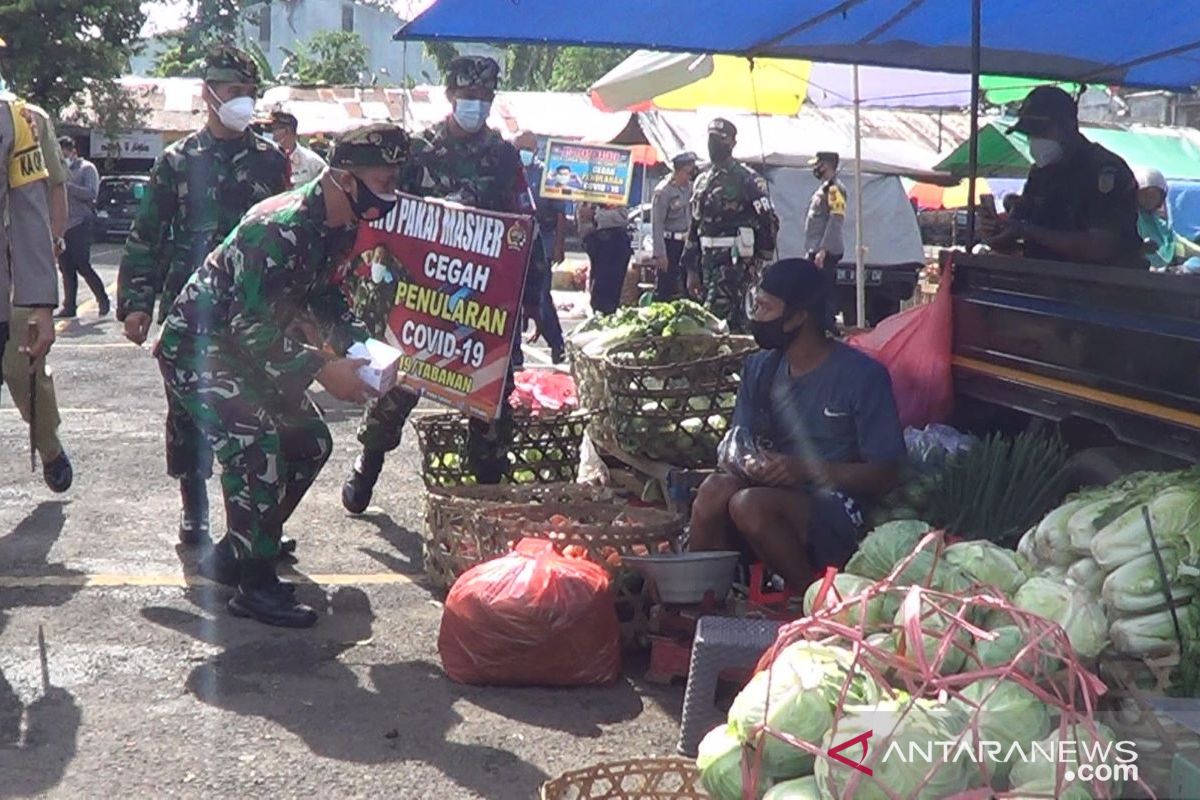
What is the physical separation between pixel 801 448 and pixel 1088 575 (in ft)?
5.51

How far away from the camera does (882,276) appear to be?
1873 cm

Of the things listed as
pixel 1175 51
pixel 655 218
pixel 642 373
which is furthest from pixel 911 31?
pixel 655 218

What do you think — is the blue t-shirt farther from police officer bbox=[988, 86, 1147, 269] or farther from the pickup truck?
police officer bbox=[988, 86, 1147, 269]

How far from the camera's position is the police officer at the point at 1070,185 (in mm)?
6215

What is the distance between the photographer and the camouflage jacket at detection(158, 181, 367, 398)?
16.6 ft

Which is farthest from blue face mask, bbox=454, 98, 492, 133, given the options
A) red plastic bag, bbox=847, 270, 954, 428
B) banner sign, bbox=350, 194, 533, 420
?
red plastic bag, bbox=847, 270, 954, 428

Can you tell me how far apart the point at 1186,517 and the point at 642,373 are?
298cm

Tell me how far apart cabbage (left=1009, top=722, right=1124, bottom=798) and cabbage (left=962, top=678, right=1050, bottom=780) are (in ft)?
0.07

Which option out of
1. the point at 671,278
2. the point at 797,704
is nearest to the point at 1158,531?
the point at 797,704

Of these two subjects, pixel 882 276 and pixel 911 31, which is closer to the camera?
pixel 911 31

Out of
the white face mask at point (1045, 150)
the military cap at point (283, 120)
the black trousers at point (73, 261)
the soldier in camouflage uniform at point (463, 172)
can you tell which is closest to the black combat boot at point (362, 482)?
the soldier in camouflage uniform at point (463, 172)

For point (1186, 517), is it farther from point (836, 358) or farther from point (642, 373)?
point (642, 373)

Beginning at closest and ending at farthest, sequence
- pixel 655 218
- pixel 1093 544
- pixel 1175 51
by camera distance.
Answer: pixel 1093 544 < pixel 1175 51 < pixel 655 218

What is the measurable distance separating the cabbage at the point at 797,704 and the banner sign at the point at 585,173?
16083 mm
